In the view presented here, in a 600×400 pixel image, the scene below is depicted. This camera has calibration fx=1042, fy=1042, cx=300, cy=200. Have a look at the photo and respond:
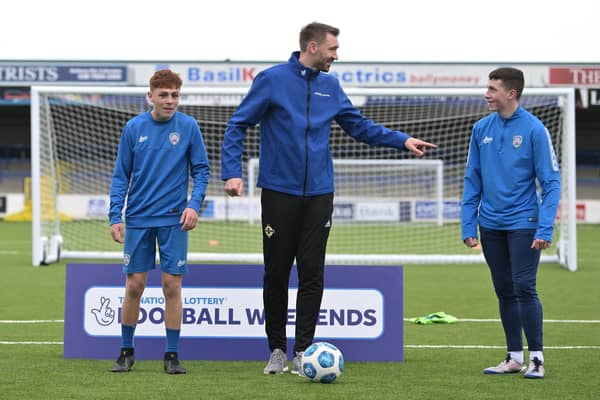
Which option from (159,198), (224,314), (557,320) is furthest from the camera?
(557,320)

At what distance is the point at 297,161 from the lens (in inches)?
223

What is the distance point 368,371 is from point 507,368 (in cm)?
77

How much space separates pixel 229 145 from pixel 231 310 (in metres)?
1.18

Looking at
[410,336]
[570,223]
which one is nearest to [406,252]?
[570,223]

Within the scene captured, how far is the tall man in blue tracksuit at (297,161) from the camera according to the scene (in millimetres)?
5680

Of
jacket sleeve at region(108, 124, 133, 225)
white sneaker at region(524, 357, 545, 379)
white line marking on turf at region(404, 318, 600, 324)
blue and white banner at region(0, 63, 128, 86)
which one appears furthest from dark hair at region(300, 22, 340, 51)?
blue and white banner at region(0, 63, 128, 86)

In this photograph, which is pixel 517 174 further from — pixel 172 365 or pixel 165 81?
pixel 172 365

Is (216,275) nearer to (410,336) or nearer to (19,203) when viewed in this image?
(410,336)

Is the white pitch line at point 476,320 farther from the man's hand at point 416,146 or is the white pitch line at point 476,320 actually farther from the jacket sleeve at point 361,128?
the man's hand at point 416,146

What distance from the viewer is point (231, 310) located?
6371 mm

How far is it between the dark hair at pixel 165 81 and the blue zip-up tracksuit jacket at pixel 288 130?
367 mm

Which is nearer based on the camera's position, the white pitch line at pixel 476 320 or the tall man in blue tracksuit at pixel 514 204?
the tall man in blue tracksuit at pixel 514 204

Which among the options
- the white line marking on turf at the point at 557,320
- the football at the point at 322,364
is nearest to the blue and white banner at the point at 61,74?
the white line marking on turf at the point at 557,320

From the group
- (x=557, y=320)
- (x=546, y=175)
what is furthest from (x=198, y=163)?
(x=557, y=320)
